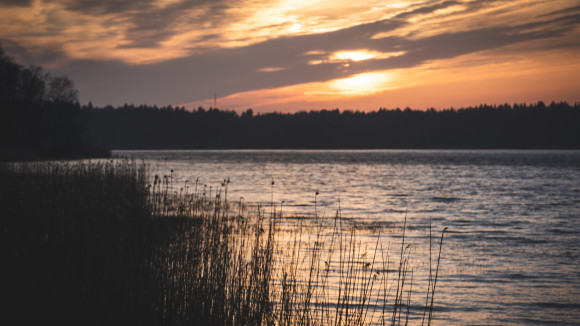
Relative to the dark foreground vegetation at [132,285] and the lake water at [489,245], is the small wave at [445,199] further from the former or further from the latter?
the dark foreground vegetation at [132,285]

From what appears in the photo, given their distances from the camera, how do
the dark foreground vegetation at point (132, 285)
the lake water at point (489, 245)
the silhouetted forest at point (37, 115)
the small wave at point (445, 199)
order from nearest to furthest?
the dark foreground vegetation at point (132, 285), the lake water at point (489, 245), the small wave at point (445, 199), the silhouetted forest at point (37, 115)

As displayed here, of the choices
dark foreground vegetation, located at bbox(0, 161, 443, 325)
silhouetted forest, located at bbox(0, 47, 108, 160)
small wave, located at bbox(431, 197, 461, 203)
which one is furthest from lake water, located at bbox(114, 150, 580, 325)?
silhouetted forest, located at bbox(0, 47, 108, 160)

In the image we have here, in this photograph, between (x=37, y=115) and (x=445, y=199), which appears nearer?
(x=445, y=199)

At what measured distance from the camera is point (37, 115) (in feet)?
264

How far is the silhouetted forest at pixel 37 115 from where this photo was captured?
70.6 m

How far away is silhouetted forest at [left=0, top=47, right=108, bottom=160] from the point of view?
70.6 m

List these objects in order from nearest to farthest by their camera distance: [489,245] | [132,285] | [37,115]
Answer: [132,285], [489,245], [37,115]

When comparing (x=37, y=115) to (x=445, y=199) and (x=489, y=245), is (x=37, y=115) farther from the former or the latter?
(x=489, y=245)

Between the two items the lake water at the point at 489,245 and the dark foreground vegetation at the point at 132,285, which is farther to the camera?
the lake water at the point at 489,245

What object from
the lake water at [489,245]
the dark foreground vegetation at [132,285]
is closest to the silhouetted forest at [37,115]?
the lake water at [489,245]

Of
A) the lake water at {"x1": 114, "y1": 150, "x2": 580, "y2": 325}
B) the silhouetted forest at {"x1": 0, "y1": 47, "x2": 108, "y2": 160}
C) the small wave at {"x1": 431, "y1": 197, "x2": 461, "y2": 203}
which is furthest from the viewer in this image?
the silhouetted forest at {"x1": 0, "y1": 47, "x2": 108, "y2": 160}

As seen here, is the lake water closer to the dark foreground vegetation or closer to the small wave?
the small wave

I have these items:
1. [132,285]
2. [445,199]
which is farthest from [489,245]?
[445,199]

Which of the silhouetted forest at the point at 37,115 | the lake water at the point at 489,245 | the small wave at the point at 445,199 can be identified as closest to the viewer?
the lake water at the point at 489,245
